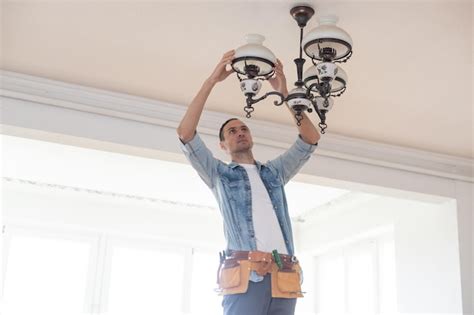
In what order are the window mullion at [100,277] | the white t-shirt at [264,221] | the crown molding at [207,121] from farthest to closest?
the window mullion at [100,277], the crown molding at [207,121], the white t-shirt at [264,221]

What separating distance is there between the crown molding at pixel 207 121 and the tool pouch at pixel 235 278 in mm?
1629

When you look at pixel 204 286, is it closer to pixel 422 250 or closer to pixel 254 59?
pixel 422 250

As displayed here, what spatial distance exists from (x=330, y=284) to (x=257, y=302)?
4.17m

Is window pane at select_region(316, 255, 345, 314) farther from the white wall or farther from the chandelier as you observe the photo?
the chandelier

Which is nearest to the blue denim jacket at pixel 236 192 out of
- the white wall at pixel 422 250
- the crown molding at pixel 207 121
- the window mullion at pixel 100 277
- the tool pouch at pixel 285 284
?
the tool pouch at pixel 285 284

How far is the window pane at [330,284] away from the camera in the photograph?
5.92 m

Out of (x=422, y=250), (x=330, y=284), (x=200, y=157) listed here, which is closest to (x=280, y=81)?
(x=200, y=157)

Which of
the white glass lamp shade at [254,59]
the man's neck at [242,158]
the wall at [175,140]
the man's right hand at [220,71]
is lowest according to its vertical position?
the man's neck at [242,158]

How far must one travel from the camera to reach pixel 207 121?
3.71 metres

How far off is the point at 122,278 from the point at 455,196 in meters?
3.27

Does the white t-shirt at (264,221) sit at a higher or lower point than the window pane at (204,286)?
lower

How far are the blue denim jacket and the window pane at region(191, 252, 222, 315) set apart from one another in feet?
13.0

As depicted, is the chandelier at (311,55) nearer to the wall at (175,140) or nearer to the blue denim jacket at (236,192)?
the blue denim jacket at (236,192)

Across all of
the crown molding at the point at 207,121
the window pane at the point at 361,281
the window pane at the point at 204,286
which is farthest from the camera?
the window pane at the point at 204,286
